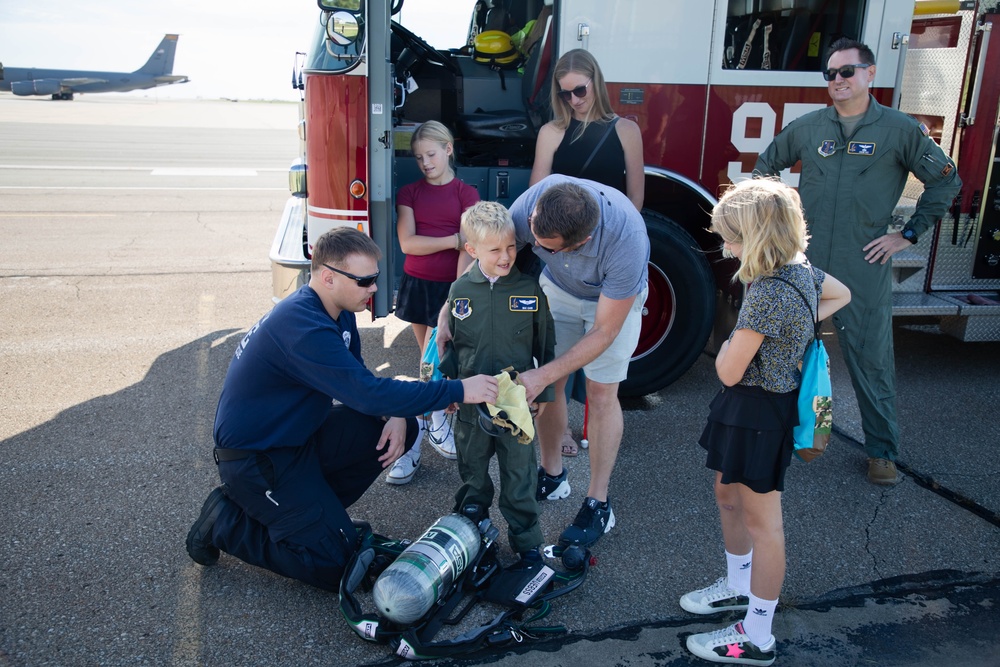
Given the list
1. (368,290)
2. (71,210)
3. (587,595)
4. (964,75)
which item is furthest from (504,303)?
(71,210)

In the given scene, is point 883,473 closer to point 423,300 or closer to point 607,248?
point 607,248

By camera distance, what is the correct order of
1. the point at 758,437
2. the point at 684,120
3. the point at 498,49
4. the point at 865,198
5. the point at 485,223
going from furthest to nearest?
the point at 498,49 → the point at 684,120 → the point at 865,198 → the point at 485,223 → the point at 758,437

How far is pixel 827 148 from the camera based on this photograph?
3648 millimetres

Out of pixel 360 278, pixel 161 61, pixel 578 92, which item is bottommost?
pixel 360 278

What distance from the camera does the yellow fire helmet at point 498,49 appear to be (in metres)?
5.32

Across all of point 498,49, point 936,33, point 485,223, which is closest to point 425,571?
point 485,223

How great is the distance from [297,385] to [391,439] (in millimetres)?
469

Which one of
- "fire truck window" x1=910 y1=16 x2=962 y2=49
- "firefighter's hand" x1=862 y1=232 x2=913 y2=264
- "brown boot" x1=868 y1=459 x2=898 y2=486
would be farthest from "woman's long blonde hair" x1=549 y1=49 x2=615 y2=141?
"fire truck window" x1=910 y1=16 x2=962 y2=49

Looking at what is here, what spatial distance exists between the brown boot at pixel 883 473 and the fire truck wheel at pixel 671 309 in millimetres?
1147

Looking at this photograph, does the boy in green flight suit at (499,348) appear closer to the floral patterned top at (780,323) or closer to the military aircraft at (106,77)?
the floral patterned top at (780,323)

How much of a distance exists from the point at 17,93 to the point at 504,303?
58269 mm

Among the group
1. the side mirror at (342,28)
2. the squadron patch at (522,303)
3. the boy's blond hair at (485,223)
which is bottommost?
the squadron patch at (522,303)

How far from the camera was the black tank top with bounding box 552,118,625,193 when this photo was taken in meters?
3.70

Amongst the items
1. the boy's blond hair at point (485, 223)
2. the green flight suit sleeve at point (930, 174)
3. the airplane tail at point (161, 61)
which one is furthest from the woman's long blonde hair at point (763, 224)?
the airplane tail at point (161, 61)
